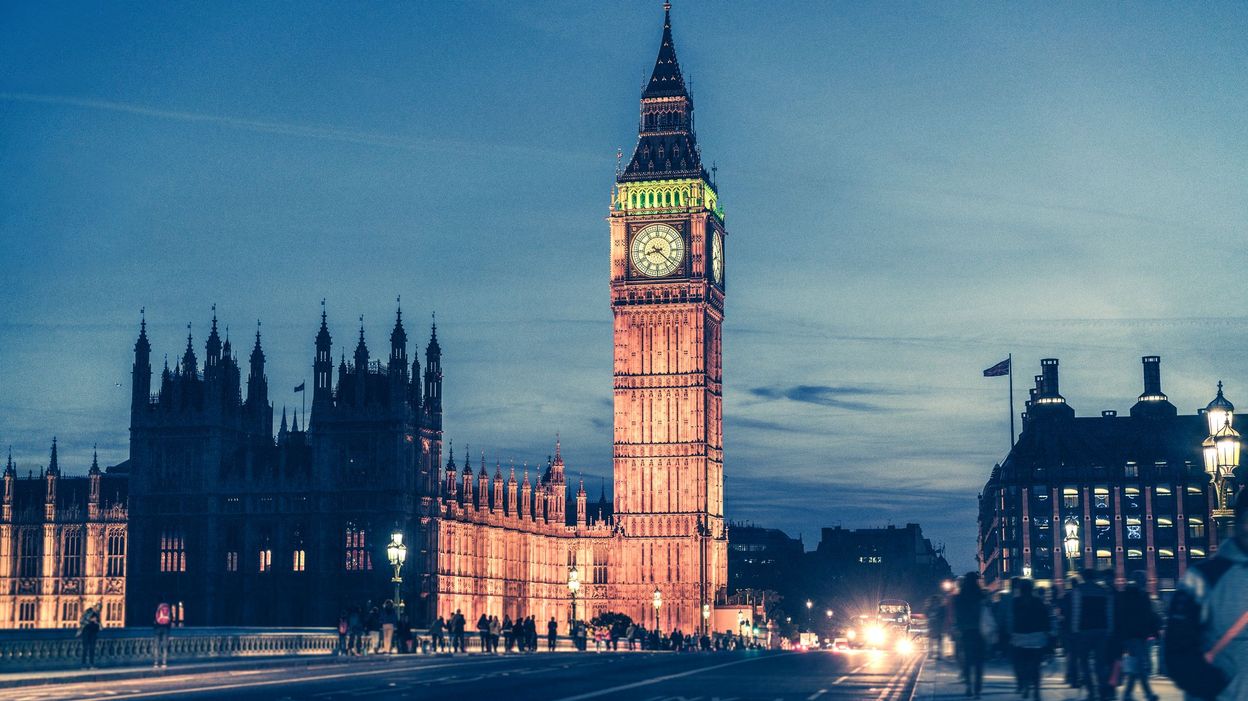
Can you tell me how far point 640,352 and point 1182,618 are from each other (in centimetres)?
11346

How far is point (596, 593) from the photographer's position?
122 meters

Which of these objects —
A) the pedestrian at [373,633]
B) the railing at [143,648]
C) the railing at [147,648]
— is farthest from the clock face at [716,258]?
the pedestrian at [373,633]

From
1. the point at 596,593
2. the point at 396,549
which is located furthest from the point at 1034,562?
the point at 396,549

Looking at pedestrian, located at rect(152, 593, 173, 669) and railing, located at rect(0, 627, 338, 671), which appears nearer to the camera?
railing, located at rect(0, 627, 338, 671)

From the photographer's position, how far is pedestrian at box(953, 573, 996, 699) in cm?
2483

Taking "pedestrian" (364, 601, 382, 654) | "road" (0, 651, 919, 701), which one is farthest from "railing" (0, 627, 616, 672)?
"road" (0, 651, 919, 701)

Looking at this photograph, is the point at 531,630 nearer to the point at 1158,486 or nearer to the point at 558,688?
the point at 558,688

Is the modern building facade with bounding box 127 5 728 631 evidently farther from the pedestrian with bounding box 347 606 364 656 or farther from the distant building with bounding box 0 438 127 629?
the pedestrian with bounding box 347 606 364 656

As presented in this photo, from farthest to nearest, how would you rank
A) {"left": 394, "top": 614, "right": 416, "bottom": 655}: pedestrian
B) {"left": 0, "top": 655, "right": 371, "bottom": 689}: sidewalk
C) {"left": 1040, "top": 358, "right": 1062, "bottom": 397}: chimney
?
{"left": 1040, "top": 358, "right": 1062, "bottom": 397}: chimney, {"left": 394, "top": 614, "right": 416, "bottom": 655}: pedestrian, {"left": 0, "top": 655, "right": 371, "bottom": 689}: sidewalk

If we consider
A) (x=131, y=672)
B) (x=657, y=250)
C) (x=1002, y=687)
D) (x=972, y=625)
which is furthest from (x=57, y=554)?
(x=972, y=625)

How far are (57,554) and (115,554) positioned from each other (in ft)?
12.9

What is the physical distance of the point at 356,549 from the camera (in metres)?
91.7

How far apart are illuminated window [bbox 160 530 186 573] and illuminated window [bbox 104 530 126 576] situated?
13689 mm

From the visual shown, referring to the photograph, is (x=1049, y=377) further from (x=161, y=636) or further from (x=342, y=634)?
(x=161, y=636)
